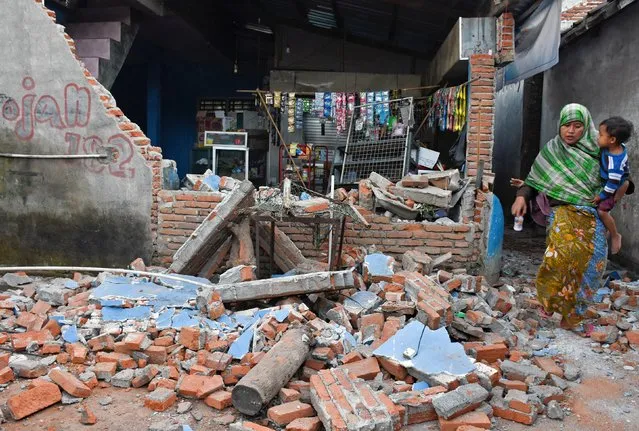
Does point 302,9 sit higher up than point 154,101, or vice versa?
point 302,9

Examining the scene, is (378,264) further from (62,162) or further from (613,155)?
(62,162)

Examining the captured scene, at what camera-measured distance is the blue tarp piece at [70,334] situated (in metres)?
4.70

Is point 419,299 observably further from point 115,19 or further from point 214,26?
point 214,26

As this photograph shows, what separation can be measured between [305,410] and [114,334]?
6.49 feet

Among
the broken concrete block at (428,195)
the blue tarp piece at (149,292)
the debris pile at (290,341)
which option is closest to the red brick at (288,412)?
the debris pile at (290,341)

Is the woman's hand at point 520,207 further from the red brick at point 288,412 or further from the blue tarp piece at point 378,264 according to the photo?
the red brick at point 288,412

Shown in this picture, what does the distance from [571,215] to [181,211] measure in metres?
4.40

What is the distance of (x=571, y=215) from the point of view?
4.93m

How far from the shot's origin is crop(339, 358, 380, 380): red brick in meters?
4.07

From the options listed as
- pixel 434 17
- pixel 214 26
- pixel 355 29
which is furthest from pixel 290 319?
pixel 214 26

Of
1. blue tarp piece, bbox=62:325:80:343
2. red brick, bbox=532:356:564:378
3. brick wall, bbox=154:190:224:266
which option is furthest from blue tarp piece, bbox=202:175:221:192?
red brick, bbox=532:356:564:378

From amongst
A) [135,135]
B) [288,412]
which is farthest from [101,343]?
[135,135]

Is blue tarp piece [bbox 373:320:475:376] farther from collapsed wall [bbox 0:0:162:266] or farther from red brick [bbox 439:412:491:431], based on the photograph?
collapsed wall [bbox 0:0:162:266]

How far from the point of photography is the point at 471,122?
7.00 metres
